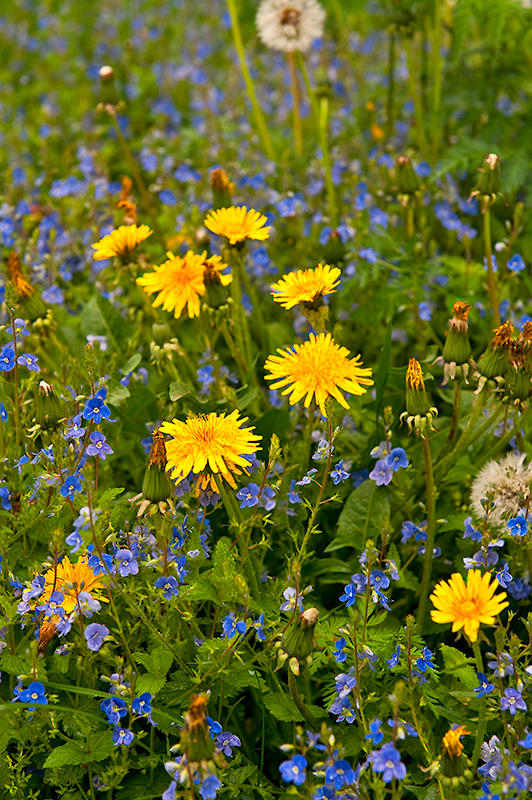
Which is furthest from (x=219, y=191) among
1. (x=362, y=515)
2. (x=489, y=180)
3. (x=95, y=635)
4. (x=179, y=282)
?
(x=95, y=635)

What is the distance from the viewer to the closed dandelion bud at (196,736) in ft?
4.82

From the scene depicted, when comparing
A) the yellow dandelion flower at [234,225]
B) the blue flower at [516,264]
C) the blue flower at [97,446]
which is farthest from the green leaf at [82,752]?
the blue flower at [516,264]

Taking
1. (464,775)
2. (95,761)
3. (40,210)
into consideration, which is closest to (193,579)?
(95,761)

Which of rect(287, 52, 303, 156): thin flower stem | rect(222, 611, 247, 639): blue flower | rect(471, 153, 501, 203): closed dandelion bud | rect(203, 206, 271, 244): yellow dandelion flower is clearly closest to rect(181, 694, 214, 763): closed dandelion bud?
rect(222, 611, 247, 639): blue flower

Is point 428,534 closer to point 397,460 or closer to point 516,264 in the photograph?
point 397,460

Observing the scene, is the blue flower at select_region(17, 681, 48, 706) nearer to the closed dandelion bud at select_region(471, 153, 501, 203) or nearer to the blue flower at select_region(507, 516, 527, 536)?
the blue flower at select_region(507, 516, 527, 536)

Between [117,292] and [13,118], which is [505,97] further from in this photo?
[13,118]

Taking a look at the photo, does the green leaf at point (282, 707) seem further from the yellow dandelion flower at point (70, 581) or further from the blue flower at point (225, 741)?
the yellow dandelion flower at point (70, 581)

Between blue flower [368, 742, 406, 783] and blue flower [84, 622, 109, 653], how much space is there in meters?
0.64

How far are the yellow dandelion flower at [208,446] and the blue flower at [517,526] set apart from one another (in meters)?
0.62

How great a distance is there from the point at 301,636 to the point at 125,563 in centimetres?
47

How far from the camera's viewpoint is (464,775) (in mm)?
1666

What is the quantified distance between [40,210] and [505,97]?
249 centimetres

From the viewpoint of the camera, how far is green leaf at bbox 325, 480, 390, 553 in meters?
2.37
